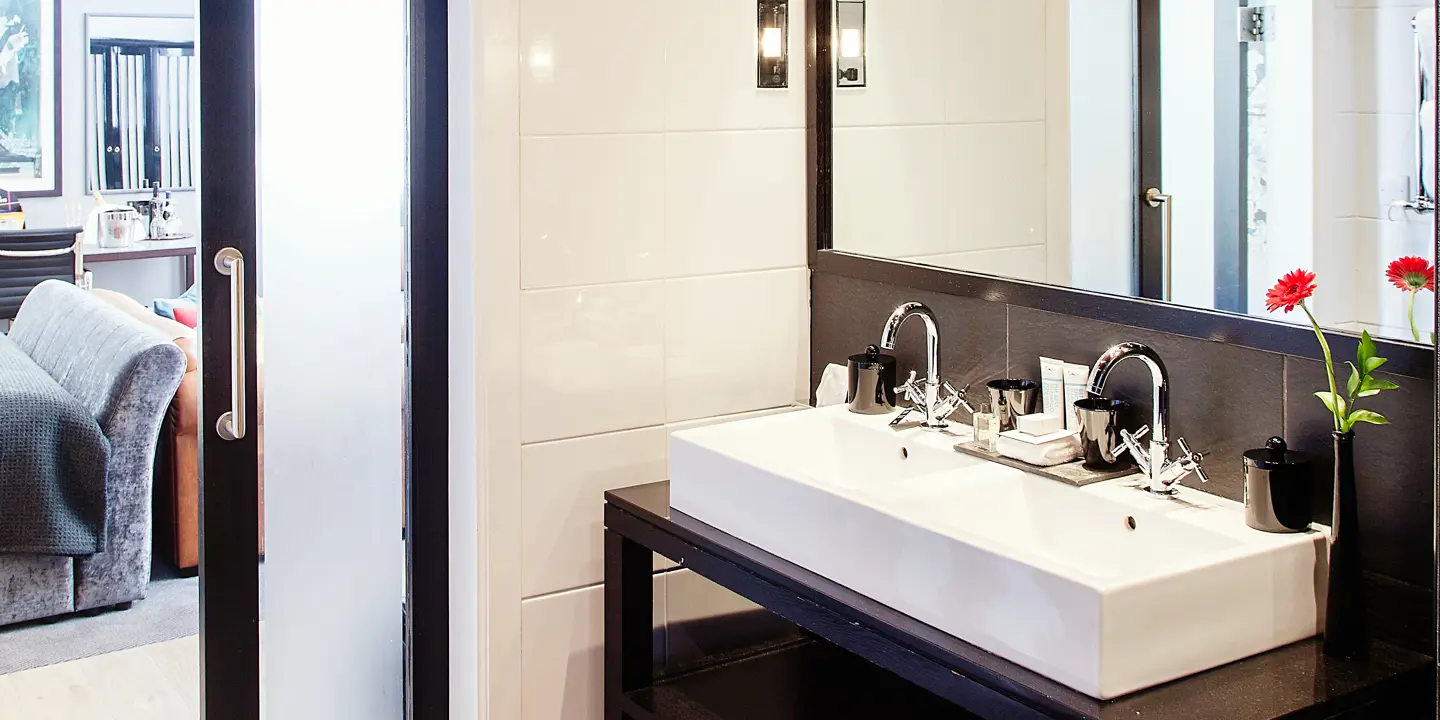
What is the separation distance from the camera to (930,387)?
208cm

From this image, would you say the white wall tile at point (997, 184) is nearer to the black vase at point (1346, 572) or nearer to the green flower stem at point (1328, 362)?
the green flower stem at point (1328, 362)

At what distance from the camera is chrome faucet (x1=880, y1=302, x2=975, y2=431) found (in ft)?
6.71

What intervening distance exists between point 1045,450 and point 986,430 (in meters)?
0.13

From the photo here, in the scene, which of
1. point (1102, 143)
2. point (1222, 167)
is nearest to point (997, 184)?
point (1102, 143)

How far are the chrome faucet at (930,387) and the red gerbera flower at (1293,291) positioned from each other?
23.2 inches

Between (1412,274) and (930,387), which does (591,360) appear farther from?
(1412,274)

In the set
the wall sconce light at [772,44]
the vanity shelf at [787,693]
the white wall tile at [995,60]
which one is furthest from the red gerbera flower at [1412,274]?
the wall sconce light at [772,44]

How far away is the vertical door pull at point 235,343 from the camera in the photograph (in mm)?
2018

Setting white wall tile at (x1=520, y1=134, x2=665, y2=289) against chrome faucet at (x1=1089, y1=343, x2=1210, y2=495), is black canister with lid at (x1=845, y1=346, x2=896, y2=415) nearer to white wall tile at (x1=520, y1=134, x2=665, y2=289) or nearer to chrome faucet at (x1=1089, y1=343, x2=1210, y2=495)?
white wall tile at (x1=520, y1=134, x2=665, y2=289)

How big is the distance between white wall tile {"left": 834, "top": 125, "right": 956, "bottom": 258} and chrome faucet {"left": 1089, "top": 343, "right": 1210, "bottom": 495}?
0.48m

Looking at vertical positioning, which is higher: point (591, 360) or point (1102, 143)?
point (1102, 143)

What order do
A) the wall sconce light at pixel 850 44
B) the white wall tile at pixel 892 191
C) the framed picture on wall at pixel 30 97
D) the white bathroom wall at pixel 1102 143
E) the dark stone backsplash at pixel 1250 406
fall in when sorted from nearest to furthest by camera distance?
1. the dark stone backsplash at pixel 1250 406
2. the white bathroom wall at pixel 1102 143
3. the framed picture on wall at pixel 30 97
4. the white wall tile at pixel 892 191
5. the wall sconce light at pixel 850 44

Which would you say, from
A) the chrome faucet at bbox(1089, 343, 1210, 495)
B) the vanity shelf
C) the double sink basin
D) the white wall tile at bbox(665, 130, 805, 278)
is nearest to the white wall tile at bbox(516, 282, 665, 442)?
the white wall tile at bbox(665, 130, 805, 278)

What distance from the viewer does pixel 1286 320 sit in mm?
1560
